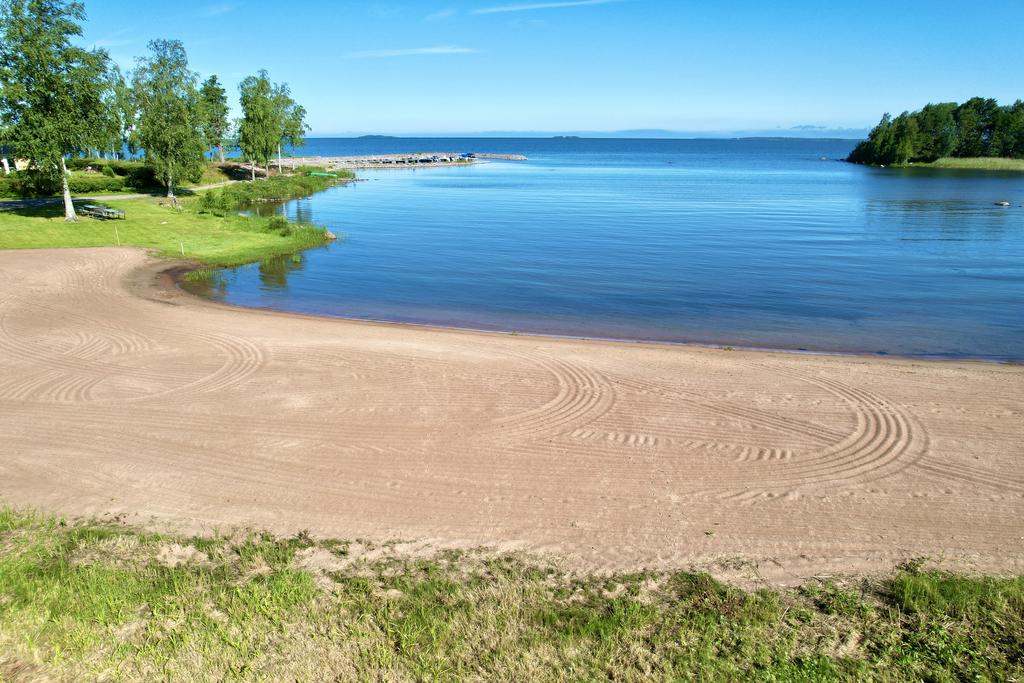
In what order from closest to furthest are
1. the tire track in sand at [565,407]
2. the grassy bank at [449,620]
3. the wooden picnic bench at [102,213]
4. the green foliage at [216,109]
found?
the grassy bank at [449,620] → the tire track in sand at [565,407] → the wooden picnic bench at [102,213] → the green foliage at [216,109]


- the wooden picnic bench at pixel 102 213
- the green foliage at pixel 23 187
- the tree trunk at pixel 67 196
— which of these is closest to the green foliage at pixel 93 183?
the green foliage at pixel 23 187

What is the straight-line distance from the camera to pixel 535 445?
1225 centimetres

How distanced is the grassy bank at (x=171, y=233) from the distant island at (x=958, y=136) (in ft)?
437

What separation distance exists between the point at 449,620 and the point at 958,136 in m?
162

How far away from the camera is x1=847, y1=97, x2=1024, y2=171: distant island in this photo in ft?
420

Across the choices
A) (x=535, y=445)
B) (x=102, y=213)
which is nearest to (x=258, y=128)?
(x=102, y=213)

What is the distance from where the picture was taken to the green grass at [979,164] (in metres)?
121

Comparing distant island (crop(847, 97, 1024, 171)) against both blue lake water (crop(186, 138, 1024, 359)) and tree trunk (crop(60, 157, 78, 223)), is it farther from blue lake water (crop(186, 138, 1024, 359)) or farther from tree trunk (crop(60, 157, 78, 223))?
tree trunk (crop(60, 157, 78, 223))

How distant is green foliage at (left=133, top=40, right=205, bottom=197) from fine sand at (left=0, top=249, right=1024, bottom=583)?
111 ft

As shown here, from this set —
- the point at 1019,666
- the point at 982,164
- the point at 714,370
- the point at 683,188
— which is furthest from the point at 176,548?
the point at 982,164

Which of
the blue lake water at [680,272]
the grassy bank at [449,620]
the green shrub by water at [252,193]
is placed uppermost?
the green shrub by water at [252,193]

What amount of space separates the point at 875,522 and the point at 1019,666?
10.7 feet

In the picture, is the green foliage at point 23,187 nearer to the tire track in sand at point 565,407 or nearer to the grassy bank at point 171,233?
the grassy bank at point 171,233

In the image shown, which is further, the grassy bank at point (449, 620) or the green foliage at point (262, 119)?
the green foliage at point (262, 119)
